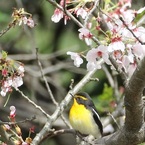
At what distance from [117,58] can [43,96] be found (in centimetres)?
381

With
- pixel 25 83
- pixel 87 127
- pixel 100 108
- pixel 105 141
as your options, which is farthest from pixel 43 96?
pixel 105 141

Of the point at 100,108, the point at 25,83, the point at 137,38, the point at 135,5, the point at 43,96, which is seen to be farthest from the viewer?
the point at 43,96

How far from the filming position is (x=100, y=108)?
4027mm

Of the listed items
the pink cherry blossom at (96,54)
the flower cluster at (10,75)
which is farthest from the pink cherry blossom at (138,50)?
the flower cluster at (10,75)

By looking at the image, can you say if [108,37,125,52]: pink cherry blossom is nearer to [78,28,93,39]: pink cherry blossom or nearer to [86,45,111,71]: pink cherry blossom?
[86,45,111,71]: pink cherry blossom

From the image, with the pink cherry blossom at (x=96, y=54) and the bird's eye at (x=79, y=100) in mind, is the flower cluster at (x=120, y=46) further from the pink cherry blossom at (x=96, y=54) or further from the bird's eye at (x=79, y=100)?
the bird's eye at (x=79, y=100)

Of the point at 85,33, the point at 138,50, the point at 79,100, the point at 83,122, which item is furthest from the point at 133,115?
the point at 79,100

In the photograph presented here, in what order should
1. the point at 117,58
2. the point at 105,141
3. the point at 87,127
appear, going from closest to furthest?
the point at 117,58 → the point at 105,141 → the point at 87,127

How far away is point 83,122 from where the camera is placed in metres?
3.39

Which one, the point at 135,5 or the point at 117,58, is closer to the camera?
the point at 117,58

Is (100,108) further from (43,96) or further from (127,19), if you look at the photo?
(43,96)

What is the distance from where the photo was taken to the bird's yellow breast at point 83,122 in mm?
3393

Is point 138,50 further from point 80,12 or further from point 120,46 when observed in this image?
point 80,12

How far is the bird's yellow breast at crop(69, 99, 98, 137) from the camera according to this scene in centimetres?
339
